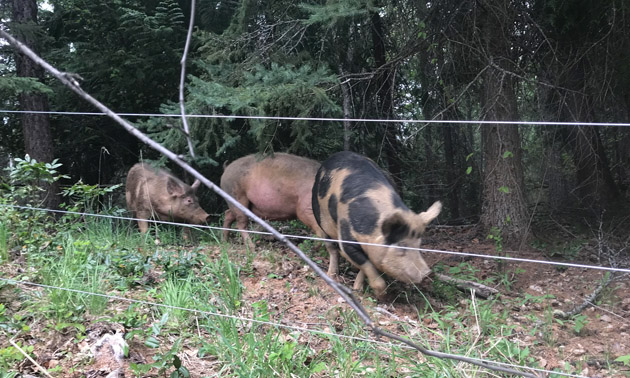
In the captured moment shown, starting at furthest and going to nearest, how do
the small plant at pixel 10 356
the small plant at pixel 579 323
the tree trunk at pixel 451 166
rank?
the tree trunk at pixel 451 166 → the small plant at pixel 579 323 → the small plant at pixel 10 356

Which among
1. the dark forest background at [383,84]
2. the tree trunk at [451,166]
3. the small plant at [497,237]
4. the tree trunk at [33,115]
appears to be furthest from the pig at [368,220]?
the tree trunk at [33,115]

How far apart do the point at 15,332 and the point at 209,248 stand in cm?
283

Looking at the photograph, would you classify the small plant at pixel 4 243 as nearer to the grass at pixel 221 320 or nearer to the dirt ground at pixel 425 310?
the grass at pixel 221 320

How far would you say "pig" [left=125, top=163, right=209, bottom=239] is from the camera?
817 centimetres

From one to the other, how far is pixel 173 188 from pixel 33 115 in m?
3.02

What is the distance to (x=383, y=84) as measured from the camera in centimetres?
680

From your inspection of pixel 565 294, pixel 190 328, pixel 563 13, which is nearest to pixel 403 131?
pixel 563 13

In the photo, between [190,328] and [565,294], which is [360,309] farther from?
[565,294]

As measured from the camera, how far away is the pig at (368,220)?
14.9 ft

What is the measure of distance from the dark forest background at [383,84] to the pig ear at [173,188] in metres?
1.21

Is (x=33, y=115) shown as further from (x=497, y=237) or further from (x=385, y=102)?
(x=497, y=237)

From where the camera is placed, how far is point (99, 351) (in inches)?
136

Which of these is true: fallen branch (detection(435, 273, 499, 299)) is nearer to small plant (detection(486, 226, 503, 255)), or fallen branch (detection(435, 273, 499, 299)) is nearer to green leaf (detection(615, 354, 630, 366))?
small plant (detection(486, 226, 503, 255))

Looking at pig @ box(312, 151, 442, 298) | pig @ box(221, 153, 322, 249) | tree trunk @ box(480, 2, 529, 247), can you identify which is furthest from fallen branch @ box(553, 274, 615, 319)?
pig @ box(221, 153, 322, 249)
